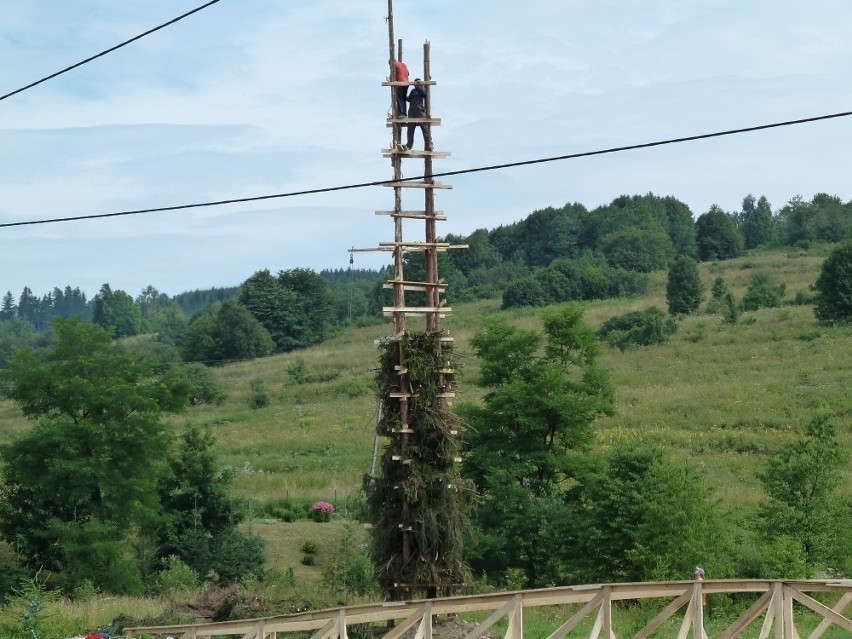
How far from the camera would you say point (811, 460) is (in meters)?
31.3

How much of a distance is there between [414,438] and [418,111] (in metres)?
5.94

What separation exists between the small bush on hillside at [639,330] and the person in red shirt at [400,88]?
54000 mm

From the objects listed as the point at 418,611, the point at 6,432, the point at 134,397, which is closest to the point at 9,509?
the point at 134,397

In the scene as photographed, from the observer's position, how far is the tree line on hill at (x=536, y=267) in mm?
106188

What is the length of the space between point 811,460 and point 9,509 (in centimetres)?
2313

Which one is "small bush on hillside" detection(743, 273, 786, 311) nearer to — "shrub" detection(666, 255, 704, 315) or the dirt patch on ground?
"shrub" detection(666, 255, 704, 315)

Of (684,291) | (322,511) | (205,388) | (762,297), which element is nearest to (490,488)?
(322,511)

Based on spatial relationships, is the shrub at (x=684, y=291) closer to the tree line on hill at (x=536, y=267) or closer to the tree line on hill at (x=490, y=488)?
the tree line on hill at (x=536, y=267)

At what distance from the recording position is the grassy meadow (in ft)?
145

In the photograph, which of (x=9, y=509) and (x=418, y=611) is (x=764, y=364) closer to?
(x=9, y=509)

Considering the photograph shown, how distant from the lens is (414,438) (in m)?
21.4

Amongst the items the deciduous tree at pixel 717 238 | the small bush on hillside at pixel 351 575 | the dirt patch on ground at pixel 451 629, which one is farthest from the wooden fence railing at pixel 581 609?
the deciduous tree at pixel 717 238

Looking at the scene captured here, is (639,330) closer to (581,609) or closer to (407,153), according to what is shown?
(407,153)

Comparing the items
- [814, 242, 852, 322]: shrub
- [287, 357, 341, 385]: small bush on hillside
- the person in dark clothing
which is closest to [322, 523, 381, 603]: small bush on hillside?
the person in dark clothing
